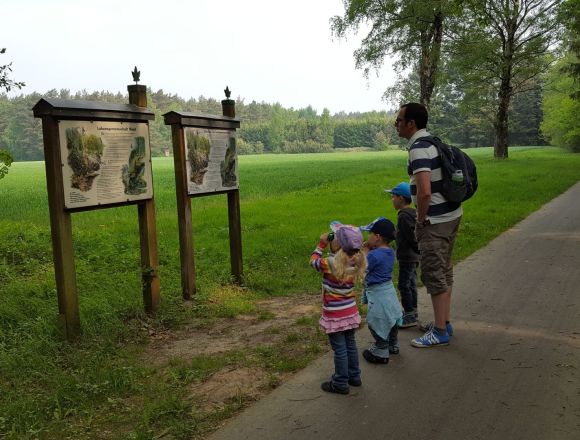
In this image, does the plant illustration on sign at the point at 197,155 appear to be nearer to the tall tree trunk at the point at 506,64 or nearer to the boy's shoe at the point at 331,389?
the boy's shoe at the point at 331,389

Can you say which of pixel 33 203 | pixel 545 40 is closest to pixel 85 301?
pixel 33 203

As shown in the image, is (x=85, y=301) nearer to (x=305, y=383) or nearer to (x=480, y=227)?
(x=305, y=383)

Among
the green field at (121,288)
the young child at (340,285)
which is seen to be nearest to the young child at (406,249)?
the young child at (340,285)

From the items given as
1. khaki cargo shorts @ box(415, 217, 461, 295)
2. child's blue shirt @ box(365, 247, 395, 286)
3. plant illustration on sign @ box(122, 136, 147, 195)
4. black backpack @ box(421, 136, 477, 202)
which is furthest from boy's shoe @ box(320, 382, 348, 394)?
plant illustration on sign @ box(122, 136, 147, 195)

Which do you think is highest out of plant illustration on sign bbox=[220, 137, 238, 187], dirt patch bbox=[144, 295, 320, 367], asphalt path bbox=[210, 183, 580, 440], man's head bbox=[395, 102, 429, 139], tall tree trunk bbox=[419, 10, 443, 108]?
tall tree trunk bbox=[419, 10, 443, 108]

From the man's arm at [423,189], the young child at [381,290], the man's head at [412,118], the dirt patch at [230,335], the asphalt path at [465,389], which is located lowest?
the dirt patch at [230,335]

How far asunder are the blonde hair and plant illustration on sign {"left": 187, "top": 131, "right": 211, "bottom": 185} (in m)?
3.10

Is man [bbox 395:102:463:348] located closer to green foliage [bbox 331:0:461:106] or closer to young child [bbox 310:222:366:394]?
young child [bbox 310:222:366:394]

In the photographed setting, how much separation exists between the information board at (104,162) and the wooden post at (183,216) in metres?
0.48

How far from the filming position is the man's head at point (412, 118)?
4.42 metres

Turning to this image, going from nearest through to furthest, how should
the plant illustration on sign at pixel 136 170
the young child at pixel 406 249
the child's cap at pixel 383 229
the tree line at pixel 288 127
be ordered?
the child's cap at pixel 383 229 → the young child at pixel 406 249 → the plant illustration on sign at pixel 136 170 → the tree line at pixel 288 127

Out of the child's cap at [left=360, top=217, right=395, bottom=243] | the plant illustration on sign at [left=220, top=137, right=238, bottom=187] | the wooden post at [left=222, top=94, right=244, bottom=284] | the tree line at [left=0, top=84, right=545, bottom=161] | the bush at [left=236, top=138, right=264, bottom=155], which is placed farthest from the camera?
the bush at [left=236, top=138, right=264, bottom=155]

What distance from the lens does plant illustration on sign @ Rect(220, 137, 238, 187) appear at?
22.5 feet

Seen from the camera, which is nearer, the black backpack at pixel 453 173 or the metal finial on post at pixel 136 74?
the black backpack at pixel 453 173
